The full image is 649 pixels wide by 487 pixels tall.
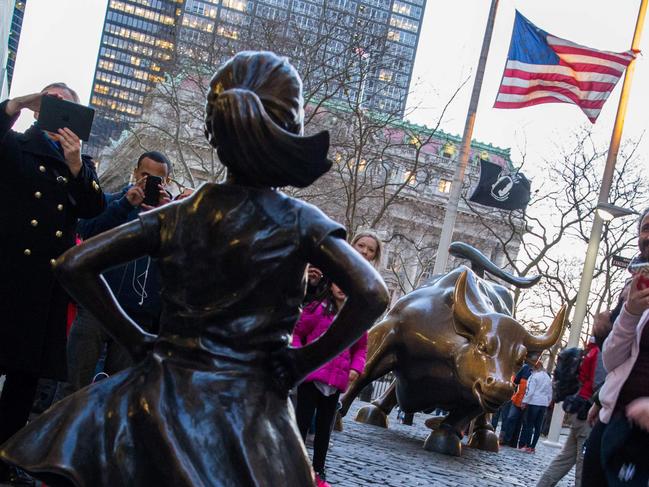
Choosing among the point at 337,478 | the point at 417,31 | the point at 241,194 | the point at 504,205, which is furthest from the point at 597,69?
the point at 417,31

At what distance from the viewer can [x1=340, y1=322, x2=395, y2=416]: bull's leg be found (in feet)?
35.1

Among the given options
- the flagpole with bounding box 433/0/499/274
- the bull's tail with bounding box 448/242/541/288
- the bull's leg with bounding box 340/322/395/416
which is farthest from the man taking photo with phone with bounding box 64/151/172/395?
the flagpole with bounding box 433/0/499/274

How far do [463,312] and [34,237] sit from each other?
526 centimetres

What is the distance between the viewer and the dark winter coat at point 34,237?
4777 mm

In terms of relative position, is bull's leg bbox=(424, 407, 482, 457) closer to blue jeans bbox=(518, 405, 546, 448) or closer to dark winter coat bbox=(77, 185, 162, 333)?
dark winter coat bbox=(77, 185, 162, 333)

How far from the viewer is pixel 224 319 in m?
2.55

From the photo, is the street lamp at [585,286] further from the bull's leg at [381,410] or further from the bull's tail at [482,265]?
the bull's leg at [381,410]

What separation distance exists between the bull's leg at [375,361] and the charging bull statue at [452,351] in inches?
0.4

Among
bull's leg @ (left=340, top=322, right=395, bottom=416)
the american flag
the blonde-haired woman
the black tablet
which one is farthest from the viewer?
the american flag

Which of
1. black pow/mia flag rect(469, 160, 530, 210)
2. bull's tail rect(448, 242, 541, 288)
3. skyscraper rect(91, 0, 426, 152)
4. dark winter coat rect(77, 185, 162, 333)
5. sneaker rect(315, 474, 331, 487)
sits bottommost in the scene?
sneaker rect(315, 474, 331, 487)

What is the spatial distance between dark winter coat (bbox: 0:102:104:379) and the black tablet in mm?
148

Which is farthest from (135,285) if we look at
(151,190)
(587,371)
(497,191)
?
(497,191)

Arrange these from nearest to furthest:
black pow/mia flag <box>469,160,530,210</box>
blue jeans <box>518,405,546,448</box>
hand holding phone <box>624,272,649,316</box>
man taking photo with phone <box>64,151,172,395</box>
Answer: hand holding phone <box>624,272,649,316</box> < man taking photo with phone <box>64,151,172,395</box> < blue jeans <box>518,405,546,448</box> < black pow/mia flag <box>469,160,530,210</box>

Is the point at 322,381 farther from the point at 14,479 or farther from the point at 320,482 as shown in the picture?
the point at 14,479
